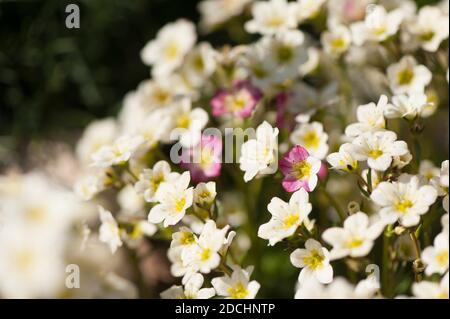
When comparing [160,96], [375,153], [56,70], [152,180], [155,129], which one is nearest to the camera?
[375,153]

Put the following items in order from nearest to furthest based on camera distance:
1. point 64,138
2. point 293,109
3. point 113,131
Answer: point 293,109
point 113,131
point 64,138

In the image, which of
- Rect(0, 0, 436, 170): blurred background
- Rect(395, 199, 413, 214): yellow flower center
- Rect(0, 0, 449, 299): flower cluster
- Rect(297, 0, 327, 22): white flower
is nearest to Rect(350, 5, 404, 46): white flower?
Rect(0, 0, 449, 299): flower cluster

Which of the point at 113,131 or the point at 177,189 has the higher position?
the point at 113,131

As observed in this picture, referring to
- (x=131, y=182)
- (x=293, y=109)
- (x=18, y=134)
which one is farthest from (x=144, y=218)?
(x=18, y=134)

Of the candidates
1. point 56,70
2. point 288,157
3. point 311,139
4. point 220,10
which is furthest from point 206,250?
point 56,70

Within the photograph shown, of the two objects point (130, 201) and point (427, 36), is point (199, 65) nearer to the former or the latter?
point (130, 201)

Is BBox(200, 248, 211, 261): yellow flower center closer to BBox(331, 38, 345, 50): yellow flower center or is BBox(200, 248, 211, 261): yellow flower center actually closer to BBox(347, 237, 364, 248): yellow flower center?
BBox(347, 237, 364, 248): yellow flower center
